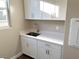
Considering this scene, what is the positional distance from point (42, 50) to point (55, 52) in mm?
416

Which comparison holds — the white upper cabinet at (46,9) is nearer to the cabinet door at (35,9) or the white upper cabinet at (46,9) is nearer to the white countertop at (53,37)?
the cabinet door at (35,9)

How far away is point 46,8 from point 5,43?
1.56m

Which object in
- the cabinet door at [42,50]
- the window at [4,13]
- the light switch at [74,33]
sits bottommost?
the cabinet door at [42,50]

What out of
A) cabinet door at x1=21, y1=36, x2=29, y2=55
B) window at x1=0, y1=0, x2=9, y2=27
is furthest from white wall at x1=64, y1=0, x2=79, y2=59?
window at x1=0, y1=0, x2=9, y2=27

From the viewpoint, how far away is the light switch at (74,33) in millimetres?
1354

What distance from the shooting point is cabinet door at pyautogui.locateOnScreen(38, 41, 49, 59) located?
2.36 m

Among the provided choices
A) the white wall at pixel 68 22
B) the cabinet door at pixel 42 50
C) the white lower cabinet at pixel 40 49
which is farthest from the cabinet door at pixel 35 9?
the white wall at pixel 68 22

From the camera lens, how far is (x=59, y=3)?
2285 millimetres

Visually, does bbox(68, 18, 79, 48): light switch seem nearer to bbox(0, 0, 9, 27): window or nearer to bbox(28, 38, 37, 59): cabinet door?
bbox(28, 38, 37, 59): cabinet door

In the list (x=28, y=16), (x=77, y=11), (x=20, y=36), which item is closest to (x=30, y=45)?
(x=20, y=36)

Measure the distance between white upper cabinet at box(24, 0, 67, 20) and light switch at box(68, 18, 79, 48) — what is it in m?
0.91

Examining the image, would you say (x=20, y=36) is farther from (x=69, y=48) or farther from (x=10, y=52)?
(x=69, y=48)

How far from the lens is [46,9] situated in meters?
2.56

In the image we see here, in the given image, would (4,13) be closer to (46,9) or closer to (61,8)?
(46,9)
